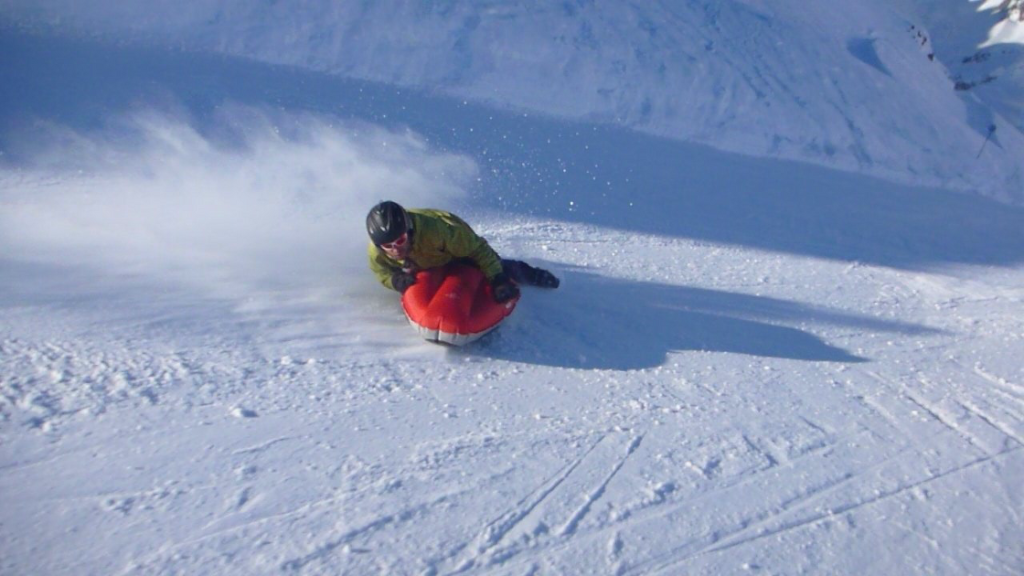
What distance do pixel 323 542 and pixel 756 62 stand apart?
12726mm

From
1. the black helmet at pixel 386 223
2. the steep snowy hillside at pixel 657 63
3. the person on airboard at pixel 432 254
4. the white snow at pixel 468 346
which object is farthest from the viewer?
the steep snowy hillside at pixel 657 63

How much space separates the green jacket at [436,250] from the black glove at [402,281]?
0.14 ft

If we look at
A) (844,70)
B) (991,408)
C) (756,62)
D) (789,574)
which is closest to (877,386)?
(991,408)

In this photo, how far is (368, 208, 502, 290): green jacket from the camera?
15.7 feet

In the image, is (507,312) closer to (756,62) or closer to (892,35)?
(756,62)

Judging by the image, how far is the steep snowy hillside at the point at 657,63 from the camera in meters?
10.4

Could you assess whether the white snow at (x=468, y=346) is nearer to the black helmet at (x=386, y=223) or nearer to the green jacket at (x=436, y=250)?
the green jacket at (x=436, y=250)

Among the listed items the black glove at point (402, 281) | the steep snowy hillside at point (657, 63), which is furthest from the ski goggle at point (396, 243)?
the steep snowy hillside at point (657, 63)

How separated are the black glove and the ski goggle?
0.30 meters

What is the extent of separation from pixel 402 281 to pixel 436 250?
0.97 ft

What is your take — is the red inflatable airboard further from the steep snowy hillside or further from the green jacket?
the steep snowy hillside

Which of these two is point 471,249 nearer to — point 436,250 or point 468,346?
point 436,250

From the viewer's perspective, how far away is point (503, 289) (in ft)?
15.7

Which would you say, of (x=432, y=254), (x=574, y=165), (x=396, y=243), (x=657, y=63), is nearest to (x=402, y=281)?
(x=432, y=254)
